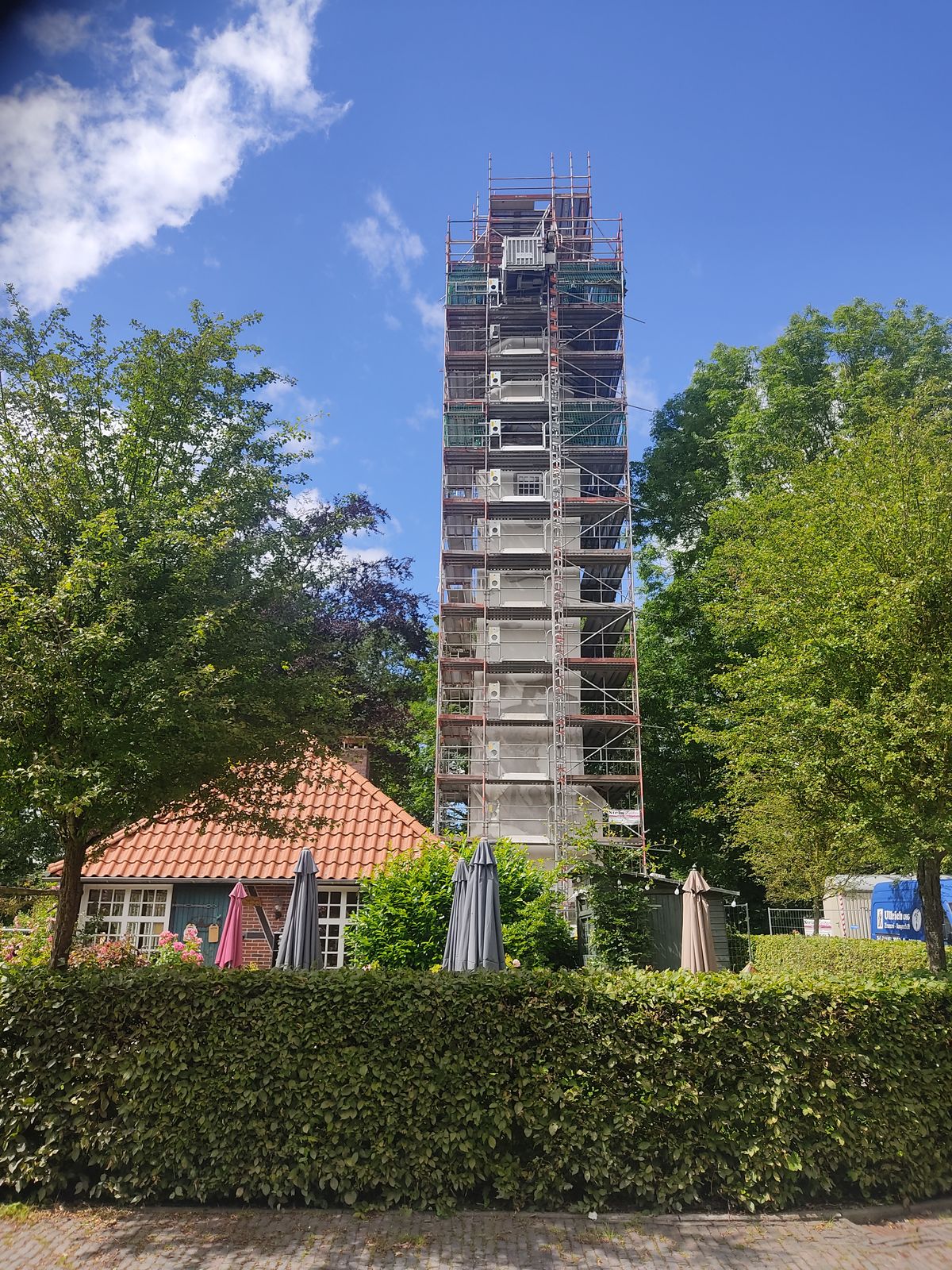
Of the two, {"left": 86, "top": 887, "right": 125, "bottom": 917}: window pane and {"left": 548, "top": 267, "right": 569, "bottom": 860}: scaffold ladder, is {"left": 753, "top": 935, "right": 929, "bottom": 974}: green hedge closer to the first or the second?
{"left": 548, "top": 267, "right": 569, "bottom": 860}: scaffold ladder

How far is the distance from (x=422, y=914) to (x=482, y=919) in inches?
181

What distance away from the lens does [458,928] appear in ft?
32.0

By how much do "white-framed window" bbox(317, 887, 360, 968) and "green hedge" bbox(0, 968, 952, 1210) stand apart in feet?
29.5

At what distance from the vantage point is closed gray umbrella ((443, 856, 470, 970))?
30.6 ft

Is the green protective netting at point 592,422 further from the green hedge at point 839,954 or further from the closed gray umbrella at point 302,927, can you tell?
the closed gray umbrella at point 302,927

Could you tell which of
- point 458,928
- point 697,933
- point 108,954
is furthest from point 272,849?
point 697,933

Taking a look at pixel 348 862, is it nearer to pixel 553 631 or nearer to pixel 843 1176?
pixel 843 1176

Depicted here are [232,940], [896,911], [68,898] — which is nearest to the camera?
[68,898]

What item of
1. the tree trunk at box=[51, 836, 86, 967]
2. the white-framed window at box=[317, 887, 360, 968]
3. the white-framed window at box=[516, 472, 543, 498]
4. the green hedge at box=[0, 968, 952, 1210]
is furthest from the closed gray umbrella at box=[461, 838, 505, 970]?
the white-framed window at box=[516, 472, 543, 498]

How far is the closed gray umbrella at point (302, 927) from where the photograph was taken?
8.99 m

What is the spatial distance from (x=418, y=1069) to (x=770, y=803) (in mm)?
15543

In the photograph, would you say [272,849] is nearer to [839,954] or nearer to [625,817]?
[839,954]

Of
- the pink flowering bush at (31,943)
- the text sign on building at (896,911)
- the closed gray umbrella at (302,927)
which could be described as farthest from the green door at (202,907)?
the text sign on building at (896,911)

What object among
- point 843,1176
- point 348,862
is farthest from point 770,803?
point 843,1176
